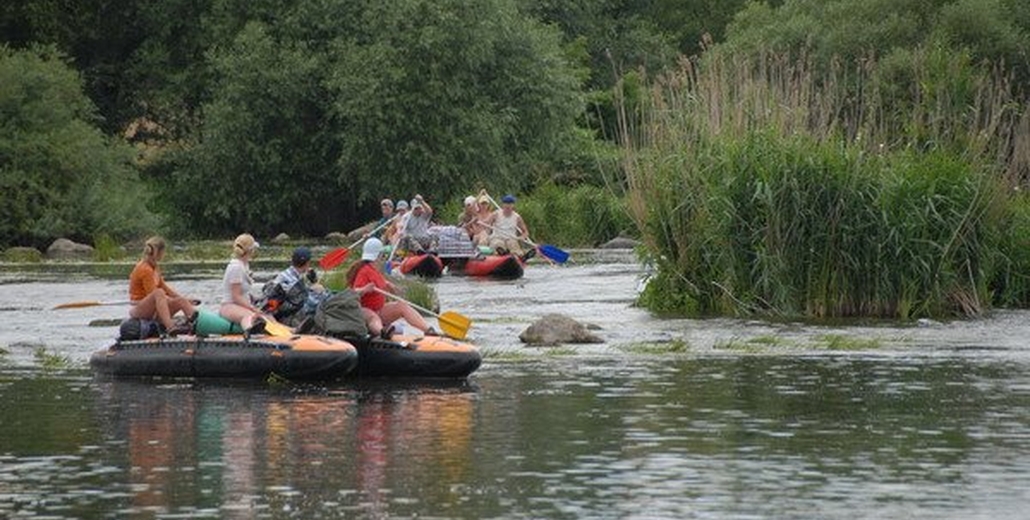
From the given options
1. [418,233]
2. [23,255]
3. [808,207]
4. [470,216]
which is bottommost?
[23,255]

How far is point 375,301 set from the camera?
22688 mm

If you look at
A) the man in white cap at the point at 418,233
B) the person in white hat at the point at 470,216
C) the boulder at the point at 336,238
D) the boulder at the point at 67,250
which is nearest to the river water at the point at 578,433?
the man in white cap at the point at 418,233

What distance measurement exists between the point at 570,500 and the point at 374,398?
6.29 meters

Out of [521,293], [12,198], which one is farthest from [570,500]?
[12,198]

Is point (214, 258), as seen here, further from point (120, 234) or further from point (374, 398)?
point (374, 398)

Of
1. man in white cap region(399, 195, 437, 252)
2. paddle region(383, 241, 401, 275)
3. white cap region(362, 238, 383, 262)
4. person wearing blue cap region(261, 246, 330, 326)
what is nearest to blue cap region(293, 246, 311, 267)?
person wearing blue cap region(261, 246, 330, 326)

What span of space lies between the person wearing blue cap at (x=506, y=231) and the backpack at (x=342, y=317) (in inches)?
713

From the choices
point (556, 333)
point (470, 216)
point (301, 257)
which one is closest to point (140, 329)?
point (301, 257)

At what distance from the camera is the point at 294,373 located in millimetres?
21859

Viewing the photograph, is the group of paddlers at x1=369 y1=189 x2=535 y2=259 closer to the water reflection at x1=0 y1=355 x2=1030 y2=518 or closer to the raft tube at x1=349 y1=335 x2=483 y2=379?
the water reflection at x1=0 y1=355 x2=1030 y2=518

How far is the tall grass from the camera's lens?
2833cm

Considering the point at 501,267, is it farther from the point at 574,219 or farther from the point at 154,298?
the point at 154,298

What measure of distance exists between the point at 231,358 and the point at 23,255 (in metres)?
28.6

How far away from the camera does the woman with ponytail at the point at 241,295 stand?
22281 mm
